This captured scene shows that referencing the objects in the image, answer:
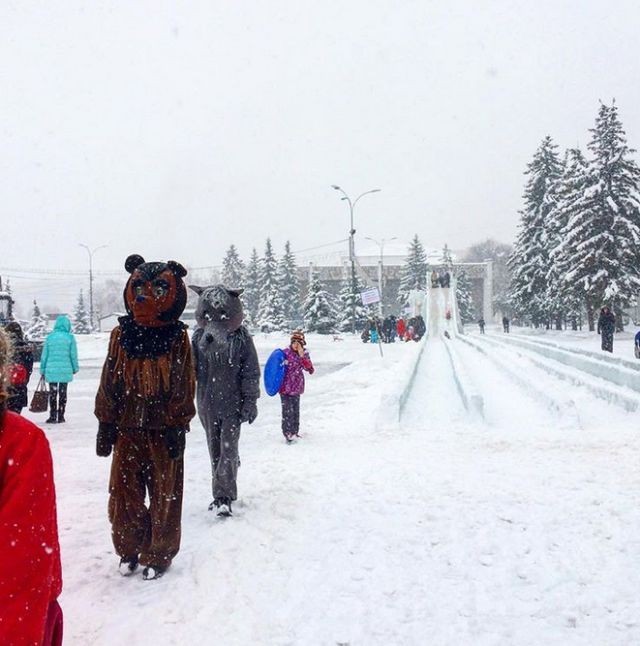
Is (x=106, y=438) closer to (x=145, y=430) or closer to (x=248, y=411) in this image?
(x=145, y=430)

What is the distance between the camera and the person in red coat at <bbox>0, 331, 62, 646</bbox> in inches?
64.2

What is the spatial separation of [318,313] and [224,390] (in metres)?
44.9

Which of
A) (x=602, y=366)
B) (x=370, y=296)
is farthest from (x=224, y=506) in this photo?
(x=370, y=296)

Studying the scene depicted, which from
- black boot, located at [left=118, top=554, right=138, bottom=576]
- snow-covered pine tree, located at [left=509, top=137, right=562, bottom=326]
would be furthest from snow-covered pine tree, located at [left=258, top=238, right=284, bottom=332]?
black boot, located at [left=118, top=554, right=138, bottom=576]

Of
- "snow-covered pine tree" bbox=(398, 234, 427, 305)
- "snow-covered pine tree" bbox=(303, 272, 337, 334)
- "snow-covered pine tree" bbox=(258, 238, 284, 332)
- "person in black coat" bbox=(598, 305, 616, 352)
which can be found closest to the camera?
"person in black coat" bbox=(598, 305, 616, 352)

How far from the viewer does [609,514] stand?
5.07m

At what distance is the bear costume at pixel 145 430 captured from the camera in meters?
3.96

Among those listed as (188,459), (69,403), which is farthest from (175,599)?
(69,403)

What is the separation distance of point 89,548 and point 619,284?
1368 inches

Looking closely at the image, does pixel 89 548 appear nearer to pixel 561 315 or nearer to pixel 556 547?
pixel 556 547

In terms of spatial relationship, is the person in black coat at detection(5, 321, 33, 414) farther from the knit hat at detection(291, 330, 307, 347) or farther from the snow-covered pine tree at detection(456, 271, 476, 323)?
the snow-covered pine tree at detection(456, 271, 476, 323)

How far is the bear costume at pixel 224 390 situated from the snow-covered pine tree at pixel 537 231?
142 ft

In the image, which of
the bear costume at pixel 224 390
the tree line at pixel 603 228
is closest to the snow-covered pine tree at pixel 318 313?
the tree line at pixel 603 228

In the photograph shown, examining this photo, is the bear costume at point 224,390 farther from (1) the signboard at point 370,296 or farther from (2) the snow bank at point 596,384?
(1) the signboard at point 370,296
